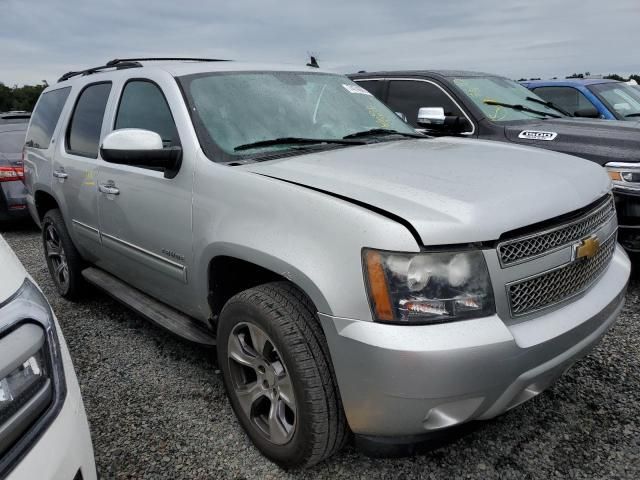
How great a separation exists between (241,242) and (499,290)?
1.00 metres

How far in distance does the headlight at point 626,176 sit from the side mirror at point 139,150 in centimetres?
316

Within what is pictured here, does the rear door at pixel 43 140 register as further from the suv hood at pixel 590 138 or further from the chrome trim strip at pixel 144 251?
the suv hood at pixel 590 138

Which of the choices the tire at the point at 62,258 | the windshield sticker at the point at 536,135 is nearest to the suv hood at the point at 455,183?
the windshield sticker at the point at 536,135

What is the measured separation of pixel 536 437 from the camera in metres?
2.28

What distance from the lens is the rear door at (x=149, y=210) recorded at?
2516 mm

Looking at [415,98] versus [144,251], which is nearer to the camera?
[144,251]

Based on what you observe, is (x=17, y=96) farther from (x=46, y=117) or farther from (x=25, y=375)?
(x=25, y=375)

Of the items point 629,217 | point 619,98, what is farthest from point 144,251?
point 619,98

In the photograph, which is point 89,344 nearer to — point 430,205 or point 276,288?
point 276,288

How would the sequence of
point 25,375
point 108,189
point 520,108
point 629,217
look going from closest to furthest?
point 25,375
point 108,189
point 629,217
point 520,108

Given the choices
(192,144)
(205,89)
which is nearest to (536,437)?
(192,144)

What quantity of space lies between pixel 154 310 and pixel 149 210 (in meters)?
0.61

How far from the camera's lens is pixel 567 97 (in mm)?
7090

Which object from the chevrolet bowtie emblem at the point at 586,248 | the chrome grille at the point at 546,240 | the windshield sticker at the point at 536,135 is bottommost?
the windshield sticker at the point at 536,135
